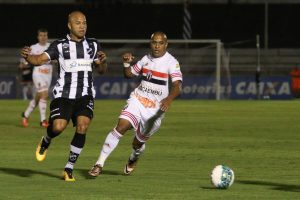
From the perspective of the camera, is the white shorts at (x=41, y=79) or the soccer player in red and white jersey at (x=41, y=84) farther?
the white shorts at (x=41, y=79)

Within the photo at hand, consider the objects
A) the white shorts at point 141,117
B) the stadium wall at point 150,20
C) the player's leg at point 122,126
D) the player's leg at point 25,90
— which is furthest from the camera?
the stadium wall at point 150,20

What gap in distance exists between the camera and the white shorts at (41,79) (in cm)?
2447

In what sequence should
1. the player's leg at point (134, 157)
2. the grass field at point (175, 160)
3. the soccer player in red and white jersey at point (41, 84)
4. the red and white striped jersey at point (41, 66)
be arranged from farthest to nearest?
the red and white striped jersey at point (41, 66), the soccer player in red and white jersey at point (41, 84), the player's leg at point (134, 157), the grass field at point (175, 160)

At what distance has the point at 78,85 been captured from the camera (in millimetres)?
12969

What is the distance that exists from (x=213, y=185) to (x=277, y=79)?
94.6 ft

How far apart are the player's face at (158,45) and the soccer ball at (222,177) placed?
8.08 feet

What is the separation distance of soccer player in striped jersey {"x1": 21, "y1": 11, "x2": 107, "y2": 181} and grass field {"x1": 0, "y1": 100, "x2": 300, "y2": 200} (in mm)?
719

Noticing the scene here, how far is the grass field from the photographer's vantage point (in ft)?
38.1

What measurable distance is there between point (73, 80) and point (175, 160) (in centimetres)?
365

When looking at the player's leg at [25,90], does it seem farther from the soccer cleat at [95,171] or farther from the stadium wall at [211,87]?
the soccer cleat at [95,171]

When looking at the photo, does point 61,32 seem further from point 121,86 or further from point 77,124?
point 77,124

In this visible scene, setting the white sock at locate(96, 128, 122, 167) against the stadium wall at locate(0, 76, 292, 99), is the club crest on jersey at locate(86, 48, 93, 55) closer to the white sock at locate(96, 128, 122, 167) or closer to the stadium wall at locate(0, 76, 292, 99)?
the white sock at locate(96, 128, 122, 167)

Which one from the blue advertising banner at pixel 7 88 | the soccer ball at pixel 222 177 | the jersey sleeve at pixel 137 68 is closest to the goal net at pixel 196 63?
the blue advertising banner at pixel 7 88

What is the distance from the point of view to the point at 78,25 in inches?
509
